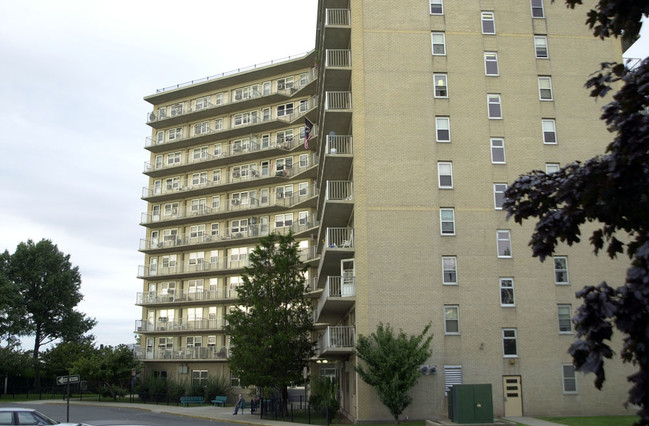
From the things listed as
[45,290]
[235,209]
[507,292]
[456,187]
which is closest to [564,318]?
[507,292]

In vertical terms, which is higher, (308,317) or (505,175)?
(505,175)

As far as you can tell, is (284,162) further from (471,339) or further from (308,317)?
(471,339)

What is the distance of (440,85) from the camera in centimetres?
3509

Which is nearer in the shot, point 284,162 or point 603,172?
point 603,172

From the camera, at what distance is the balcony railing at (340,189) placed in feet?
117

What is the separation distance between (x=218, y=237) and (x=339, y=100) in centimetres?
2752

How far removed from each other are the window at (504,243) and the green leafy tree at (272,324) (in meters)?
12.1

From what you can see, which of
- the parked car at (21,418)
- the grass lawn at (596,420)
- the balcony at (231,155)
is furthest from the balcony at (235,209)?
the parked car at (21,418)

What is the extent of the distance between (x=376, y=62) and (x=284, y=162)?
25.5 metres

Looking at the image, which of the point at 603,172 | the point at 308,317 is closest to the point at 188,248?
the point at 308,317

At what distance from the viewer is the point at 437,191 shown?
110 ft

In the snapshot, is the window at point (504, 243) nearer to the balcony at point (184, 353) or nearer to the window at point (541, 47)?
the window at point (541, 47)

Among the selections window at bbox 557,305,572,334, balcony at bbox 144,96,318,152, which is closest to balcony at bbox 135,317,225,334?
balcony at bbox 144,96,318,152

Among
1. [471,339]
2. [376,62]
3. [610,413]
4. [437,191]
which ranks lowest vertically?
[610,413]
